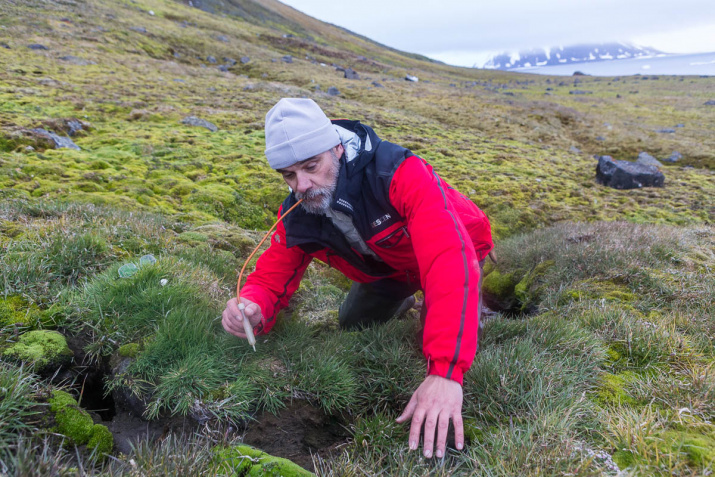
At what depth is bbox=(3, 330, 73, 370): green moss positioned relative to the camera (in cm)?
295

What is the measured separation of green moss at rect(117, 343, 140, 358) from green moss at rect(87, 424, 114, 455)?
0.67 m

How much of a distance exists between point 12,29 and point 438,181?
31.9 m

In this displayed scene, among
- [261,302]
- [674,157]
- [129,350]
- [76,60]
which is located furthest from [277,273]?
[76,60]

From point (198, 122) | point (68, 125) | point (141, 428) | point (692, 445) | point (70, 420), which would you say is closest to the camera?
point (692, 445)

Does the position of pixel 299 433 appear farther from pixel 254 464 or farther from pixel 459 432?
pixel 459 432

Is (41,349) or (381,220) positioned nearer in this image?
(41,349)

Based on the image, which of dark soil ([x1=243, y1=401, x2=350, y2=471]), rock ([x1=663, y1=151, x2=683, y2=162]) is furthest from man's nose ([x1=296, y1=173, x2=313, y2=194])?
rock ([x1=663, y1=151, x2=683, y2=162])

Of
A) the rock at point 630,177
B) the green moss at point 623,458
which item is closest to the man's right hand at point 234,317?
the green moss at point 623,458

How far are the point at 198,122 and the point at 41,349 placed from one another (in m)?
12.1

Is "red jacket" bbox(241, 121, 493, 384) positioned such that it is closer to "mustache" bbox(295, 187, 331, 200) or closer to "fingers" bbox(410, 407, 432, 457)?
"mustache" bbox(295, 187, 331, 200)

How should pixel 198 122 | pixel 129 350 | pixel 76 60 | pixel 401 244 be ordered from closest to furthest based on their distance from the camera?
pixel 129 350 < pixel 401 244 < pixel 198 122 < pixel 76 60

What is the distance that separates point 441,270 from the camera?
9.53ft

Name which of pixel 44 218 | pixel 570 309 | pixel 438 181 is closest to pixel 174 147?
pixel 44 218

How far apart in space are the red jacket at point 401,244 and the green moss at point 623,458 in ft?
3.24
